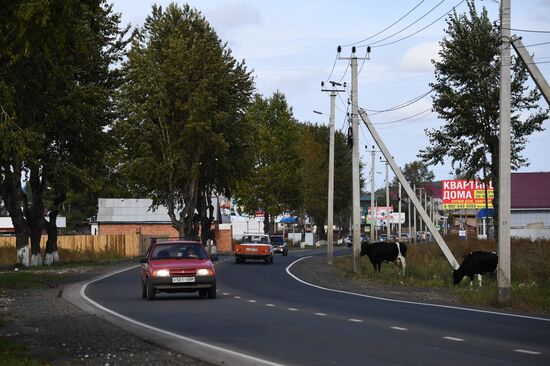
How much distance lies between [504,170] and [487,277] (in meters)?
13.8

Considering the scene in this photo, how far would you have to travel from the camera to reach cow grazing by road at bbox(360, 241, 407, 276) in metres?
43.1

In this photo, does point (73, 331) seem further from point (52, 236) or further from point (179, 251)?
point (52, 236)

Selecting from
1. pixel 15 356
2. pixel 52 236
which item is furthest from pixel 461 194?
pixel 15 356

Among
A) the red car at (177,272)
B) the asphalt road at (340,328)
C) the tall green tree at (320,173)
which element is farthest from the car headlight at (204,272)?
the tall green tree at (320,173)

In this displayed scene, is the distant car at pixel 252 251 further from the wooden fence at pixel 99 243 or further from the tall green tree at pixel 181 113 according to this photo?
the wooden fence at pixel 99 243

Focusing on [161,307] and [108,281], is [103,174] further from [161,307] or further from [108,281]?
[161,307]

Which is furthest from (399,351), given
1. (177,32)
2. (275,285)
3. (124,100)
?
(177,32)

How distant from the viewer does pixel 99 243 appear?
73688 millimetres

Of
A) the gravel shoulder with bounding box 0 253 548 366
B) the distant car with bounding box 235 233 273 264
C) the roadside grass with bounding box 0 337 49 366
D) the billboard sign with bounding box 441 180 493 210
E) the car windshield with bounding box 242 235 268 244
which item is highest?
the billboard sign with bounding box 441 180 493 210

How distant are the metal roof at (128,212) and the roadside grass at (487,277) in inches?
1831

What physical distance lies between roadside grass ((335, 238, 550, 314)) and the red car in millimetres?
7078

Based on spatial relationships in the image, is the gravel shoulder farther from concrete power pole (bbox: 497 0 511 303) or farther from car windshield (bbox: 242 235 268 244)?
car windshield (bbox: 242 235 268 244)

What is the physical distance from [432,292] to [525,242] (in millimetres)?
20574

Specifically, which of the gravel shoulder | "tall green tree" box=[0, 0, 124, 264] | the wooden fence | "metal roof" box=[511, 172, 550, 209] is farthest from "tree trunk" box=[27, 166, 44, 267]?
"metal roof" box=[511, 172, 550, 209]
